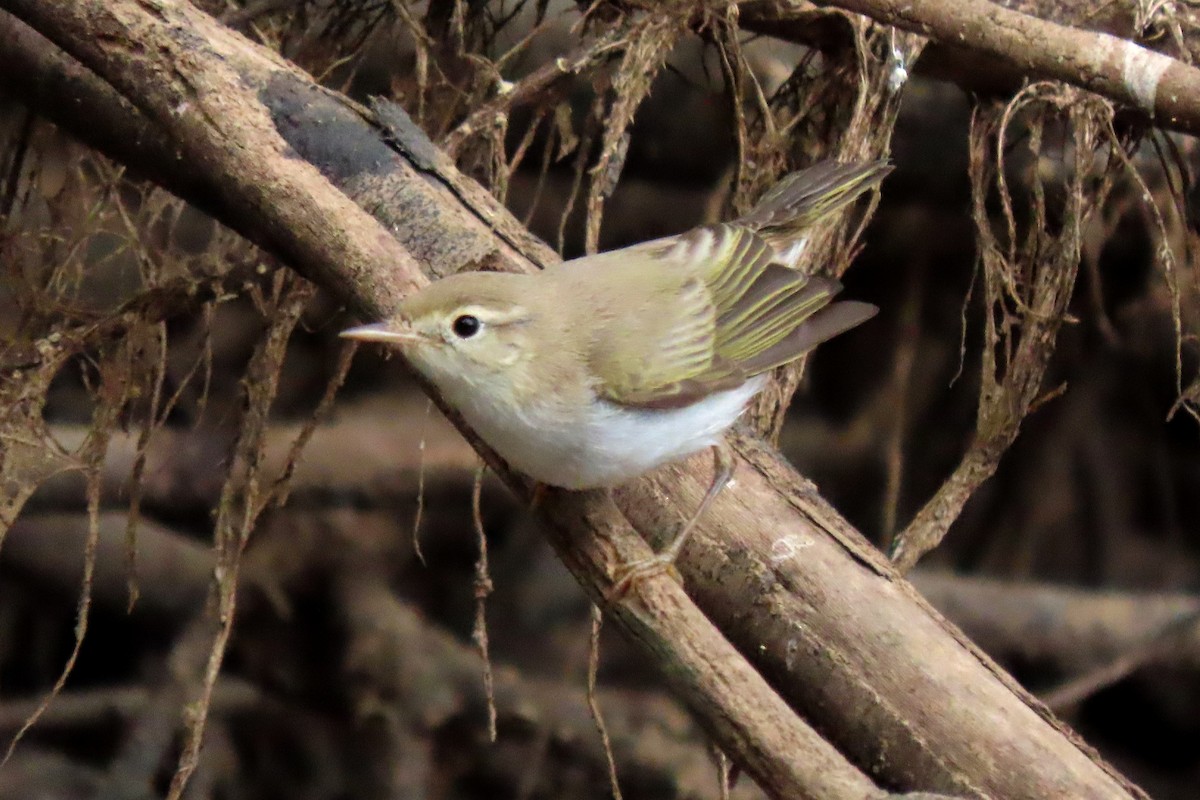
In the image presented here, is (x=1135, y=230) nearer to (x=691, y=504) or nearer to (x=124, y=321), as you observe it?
(x=691, y=504)

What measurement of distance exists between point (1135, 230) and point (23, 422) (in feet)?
11.2

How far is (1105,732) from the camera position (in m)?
4.43

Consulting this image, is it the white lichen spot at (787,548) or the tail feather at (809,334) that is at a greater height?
the tail feather at (809,334)

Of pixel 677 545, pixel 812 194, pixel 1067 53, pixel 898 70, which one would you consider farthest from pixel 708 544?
pixel 898 70

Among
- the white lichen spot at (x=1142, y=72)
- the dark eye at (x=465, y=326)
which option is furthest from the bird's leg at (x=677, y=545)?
the white lichen spot at (x=1142, y=72)

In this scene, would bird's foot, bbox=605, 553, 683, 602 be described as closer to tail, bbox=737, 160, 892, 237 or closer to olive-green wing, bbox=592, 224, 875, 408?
olive-green wing, bbox=592, 224, 875, 408

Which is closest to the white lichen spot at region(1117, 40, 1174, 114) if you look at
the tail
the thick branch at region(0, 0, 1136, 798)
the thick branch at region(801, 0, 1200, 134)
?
the thick branch at region(801, 0, 1200, 134)

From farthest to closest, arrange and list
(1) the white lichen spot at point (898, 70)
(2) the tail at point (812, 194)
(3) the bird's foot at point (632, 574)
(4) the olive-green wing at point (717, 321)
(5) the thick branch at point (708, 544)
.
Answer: (1) the white lichen spot at point (898, 70)
(2) the tail at point (812, 194)
(4) the olive-green wing at point (717, 321)
(5) the thick branch at point (708, 544)
(3) the bird's foot at point (632, 574)

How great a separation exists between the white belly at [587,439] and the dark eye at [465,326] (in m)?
0.13

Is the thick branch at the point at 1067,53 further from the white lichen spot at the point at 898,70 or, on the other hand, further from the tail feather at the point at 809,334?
the tail feather at the point at 809,334

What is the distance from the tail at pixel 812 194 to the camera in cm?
265

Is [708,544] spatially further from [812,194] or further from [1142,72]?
[1142,72]

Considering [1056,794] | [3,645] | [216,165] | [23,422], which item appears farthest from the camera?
[3,645]

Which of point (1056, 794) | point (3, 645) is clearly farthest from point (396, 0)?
point (3, 645)
